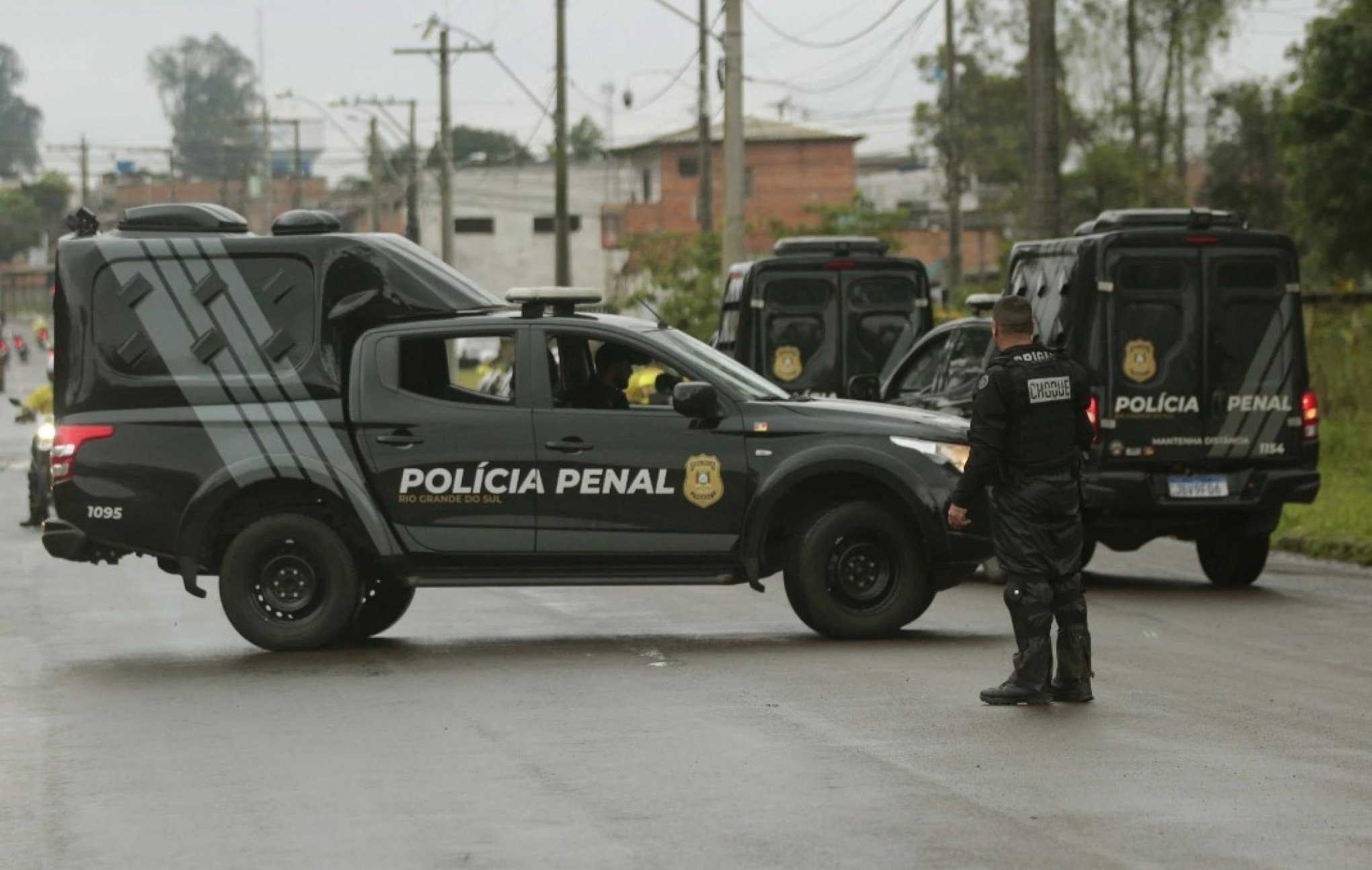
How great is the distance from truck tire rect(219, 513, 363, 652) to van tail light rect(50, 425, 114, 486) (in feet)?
3.14

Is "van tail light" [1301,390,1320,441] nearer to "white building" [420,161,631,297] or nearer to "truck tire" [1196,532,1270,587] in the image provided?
"truck tire" [1196,532,1270,587]

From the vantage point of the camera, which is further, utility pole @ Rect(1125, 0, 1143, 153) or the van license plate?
utility pole @ Rect(1125, 0, 1143, 153)

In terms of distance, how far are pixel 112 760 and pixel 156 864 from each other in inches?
85.9

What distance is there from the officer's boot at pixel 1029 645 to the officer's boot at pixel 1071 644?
6cm

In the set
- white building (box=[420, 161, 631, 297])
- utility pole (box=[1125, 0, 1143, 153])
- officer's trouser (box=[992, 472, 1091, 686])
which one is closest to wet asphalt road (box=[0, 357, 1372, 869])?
officer's trouser (box=[992, 472, 1091, 686])

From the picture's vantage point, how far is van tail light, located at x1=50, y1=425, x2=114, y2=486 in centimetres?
1328

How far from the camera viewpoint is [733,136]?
104 ft

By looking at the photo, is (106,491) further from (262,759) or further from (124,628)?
(262,759)

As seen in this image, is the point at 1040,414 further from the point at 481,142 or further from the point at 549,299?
the point at 481,142

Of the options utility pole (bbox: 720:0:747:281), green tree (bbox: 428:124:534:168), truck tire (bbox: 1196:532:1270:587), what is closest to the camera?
truck tire (bbox: 1196:532:1270:587)

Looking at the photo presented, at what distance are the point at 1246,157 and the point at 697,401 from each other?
63.4 metres

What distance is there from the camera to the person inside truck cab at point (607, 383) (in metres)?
13.3

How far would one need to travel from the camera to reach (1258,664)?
12250 millimetres

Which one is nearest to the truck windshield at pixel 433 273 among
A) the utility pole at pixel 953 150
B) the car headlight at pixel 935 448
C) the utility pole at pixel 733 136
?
the car headlight at pixel 935 448
